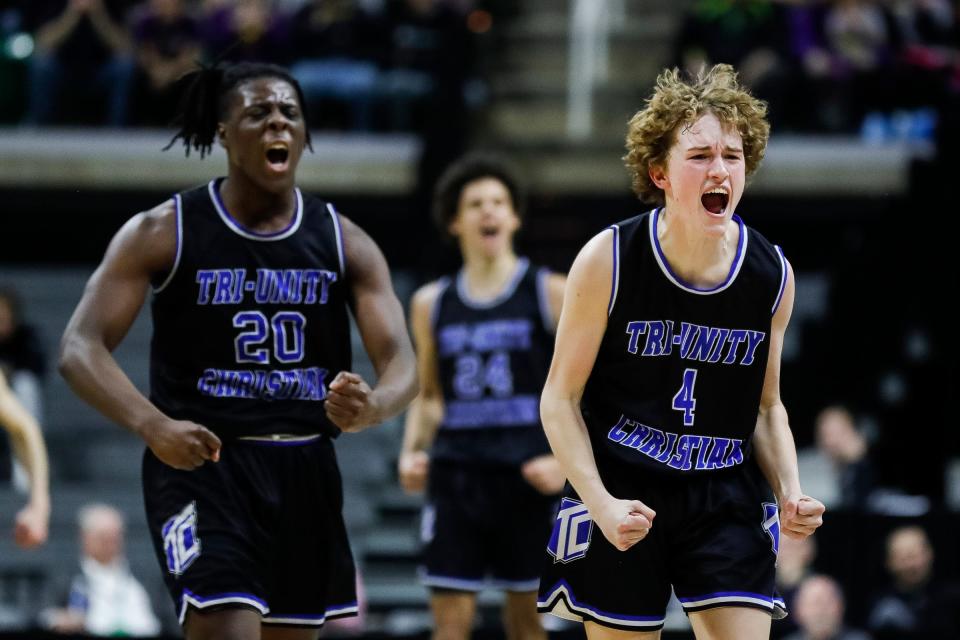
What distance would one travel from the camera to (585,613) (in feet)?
15.7

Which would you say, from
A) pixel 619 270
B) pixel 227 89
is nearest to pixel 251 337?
pixel 227 89

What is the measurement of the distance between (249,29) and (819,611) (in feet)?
21.4

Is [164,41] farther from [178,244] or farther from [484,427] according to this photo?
[178,244]

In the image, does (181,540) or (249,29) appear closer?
(181,540)

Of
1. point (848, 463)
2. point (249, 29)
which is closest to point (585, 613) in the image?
point (848, 463)

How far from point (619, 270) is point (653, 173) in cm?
34

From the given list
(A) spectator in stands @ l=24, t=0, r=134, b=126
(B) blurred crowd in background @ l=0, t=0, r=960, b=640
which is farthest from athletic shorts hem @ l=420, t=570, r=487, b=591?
(A) spectator in stands @ l=24, t=0, r=134, b=126

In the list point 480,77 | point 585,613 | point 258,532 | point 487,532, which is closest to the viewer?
point 585,613

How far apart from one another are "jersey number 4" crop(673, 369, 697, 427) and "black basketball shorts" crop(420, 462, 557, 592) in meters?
2.22

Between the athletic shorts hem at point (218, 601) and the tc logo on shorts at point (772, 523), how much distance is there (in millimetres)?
1529

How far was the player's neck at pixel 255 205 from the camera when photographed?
5.35 m

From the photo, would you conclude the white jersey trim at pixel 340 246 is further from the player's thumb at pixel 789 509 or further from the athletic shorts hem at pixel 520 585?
the athletic shorts hem at pixel 520 585

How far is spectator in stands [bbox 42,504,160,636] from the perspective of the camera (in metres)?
9.14

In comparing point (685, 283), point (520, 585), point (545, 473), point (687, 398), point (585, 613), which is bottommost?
point (520, 585)
